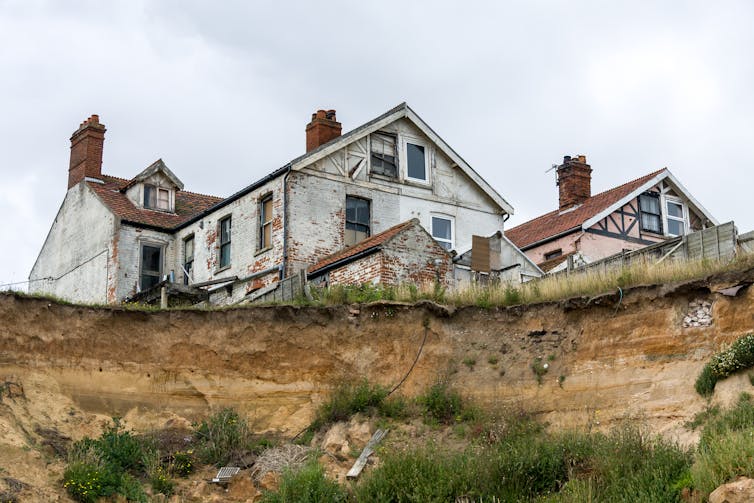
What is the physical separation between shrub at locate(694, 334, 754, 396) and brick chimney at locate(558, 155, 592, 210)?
2153cm

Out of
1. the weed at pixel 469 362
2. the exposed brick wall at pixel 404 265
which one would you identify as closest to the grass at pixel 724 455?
the weed at pixel 469 362

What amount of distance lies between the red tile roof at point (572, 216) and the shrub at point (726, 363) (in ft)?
59.6

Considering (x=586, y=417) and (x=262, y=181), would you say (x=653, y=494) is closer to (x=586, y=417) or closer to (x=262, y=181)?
(x=586, y=417)

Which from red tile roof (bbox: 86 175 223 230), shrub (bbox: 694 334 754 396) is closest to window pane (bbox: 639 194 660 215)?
red tile roof (bbox: 86 175 223 230)

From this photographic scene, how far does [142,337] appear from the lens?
25.2 m

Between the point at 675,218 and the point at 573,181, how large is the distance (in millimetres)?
3886

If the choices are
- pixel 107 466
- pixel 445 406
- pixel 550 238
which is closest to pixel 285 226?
pixel 445 406

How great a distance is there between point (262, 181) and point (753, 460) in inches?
777

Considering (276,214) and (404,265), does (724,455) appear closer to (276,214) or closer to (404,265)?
(404,265)

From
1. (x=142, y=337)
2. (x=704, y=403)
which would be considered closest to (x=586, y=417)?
(x=704, y=403)

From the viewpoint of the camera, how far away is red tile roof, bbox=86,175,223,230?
37.5 meters

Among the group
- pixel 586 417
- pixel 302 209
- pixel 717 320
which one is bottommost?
pixel 586 417

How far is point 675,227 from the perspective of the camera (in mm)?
41375

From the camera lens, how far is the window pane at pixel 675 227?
1620 inches
